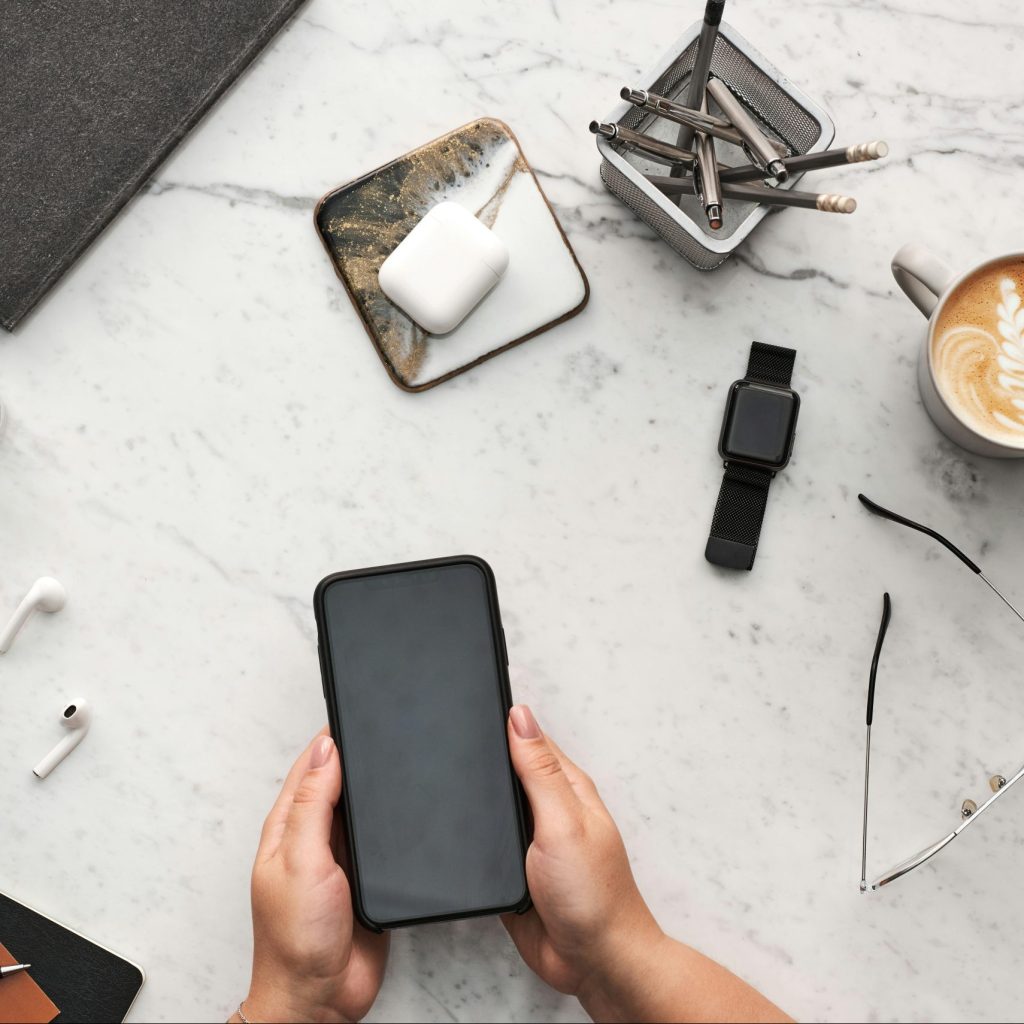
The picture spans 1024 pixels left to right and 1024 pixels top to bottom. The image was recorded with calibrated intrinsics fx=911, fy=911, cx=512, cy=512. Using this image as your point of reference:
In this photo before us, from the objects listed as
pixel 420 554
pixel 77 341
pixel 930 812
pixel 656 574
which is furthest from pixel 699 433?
pixel 77 341

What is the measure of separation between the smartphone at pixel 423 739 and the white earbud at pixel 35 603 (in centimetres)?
22

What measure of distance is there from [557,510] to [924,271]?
31cm

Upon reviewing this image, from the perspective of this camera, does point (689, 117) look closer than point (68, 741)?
Yes

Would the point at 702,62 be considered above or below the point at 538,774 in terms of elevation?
above

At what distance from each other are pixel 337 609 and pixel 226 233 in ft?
1.03

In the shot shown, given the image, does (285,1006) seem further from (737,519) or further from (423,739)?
(737,519)

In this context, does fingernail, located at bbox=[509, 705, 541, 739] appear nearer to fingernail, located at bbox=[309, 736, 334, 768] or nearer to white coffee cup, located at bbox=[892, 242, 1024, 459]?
fingernail, located at bbox=[309, 736, 334, 768]

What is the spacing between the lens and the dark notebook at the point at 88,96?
2.27 feet

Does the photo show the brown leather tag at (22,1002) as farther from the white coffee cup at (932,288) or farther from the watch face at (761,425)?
the white coffee cup at (932,288)

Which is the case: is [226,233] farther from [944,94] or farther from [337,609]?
[944,94]

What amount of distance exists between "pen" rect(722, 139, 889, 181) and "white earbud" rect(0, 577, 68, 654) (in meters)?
0.59

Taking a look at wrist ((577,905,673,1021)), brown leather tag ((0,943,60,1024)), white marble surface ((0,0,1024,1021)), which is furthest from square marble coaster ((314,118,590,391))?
brown leather tag ((0,943,60,1024))

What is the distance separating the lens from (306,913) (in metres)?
0.62

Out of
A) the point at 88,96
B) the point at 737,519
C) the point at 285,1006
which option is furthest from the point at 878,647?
the point at 88,96
